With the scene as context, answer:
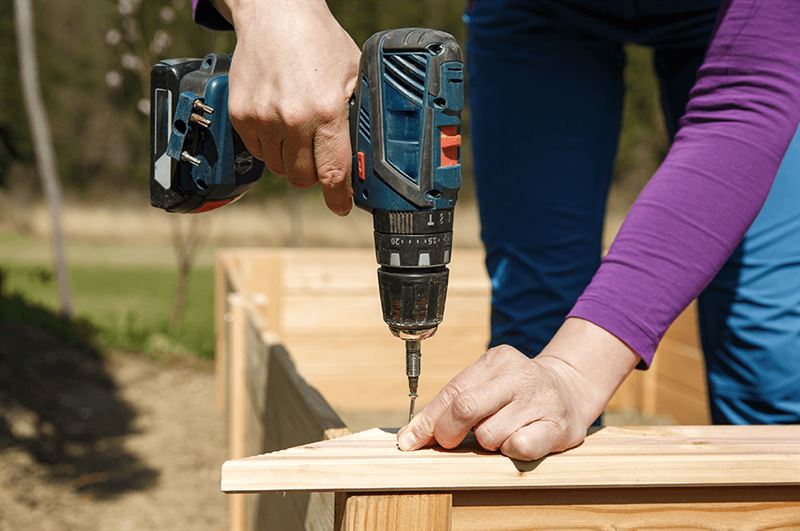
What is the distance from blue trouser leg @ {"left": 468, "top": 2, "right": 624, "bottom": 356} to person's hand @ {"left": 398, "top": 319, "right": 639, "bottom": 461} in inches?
22.5

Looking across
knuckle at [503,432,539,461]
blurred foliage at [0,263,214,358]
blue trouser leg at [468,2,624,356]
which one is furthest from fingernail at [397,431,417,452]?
blurred foliage at [0,263,214,358]

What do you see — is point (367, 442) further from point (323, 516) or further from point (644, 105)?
point (644, 105)

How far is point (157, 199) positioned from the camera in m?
1.55

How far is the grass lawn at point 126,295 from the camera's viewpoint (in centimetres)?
559

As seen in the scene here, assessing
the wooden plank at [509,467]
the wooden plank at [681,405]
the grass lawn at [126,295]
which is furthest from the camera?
the grass lawn at [126,295]

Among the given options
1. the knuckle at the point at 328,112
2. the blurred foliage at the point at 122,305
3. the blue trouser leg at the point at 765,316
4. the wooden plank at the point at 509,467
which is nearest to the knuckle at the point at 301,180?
the knuckle at the point at 328,112

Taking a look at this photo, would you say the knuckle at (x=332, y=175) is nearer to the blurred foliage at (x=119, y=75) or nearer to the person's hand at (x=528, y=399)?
the person's hand at (x=528, y=399)

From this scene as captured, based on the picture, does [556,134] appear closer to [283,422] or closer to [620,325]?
[620,325]

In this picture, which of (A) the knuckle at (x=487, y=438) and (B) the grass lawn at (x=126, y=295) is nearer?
(A) the knuckle at (x=487, y=438)

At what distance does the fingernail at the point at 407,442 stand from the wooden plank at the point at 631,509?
0.08 metres

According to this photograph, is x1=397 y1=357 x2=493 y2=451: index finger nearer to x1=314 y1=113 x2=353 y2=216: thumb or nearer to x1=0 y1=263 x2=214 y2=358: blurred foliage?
x1=314 y1=113 x2=353 y2=216: thumb

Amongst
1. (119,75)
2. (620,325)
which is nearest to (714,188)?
(620,325)

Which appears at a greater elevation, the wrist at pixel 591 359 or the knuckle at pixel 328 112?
the knuckle at pixel 328 112

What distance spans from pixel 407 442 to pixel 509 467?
12 cm
